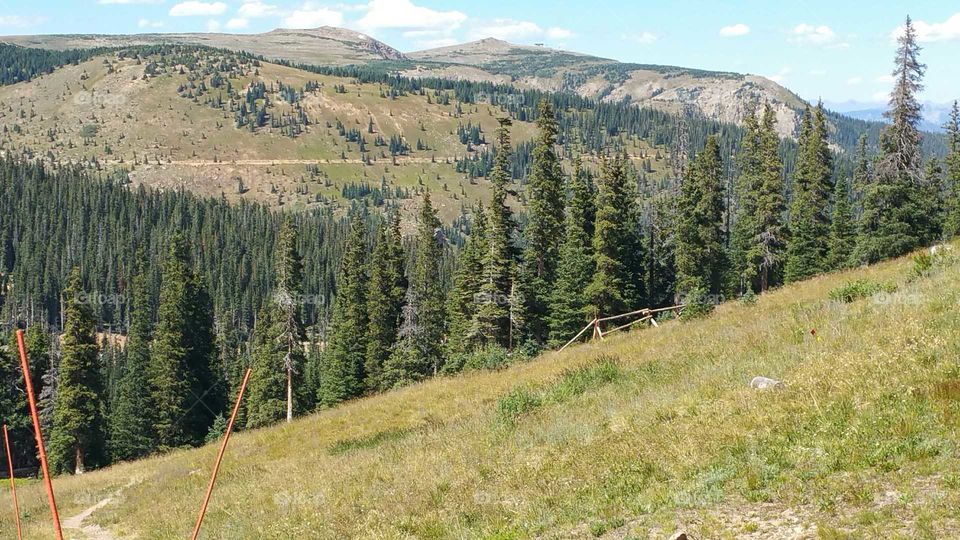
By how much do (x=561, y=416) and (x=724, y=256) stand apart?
5128cm

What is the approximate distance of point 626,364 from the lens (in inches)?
764

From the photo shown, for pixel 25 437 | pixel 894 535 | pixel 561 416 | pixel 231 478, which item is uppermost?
pixel 894 535

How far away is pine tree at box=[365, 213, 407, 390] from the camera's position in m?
59.8

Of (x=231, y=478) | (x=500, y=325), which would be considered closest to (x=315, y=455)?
(x=231, y=478)

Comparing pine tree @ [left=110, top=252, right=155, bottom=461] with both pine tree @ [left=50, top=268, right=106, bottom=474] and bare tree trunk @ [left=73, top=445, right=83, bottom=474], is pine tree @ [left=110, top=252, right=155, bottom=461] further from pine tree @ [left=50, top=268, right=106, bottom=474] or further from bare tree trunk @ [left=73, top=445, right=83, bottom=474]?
bare tree trunk @ [left=73, top=445, right=83, bottom=474]

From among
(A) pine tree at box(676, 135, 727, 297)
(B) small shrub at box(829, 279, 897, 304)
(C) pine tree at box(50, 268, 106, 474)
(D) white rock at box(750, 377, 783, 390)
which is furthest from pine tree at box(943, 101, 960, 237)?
(C) pine tree at box(50, 268, 106, 474)

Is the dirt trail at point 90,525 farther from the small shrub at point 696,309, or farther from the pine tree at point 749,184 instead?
the pine tree at point 749,184

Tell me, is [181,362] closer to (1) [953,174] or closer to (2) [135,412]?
(2) [135,412]

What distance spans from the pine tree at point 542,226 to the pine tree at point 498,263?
4.74 feet

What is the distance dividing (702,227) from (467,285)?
2047 cm

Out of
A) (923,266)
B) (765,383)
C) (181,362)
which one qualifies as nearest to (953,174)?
(923,266)

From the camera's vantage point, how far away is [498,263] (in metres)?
49.5

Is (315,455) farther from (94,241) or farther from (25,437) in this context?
(94,241)

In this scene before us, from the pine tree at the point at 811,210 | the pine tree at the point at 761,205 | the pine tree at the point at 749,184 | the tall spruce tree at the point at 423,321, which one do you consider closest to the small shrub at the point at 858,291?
the tall spruce tree at the point at 423,321
